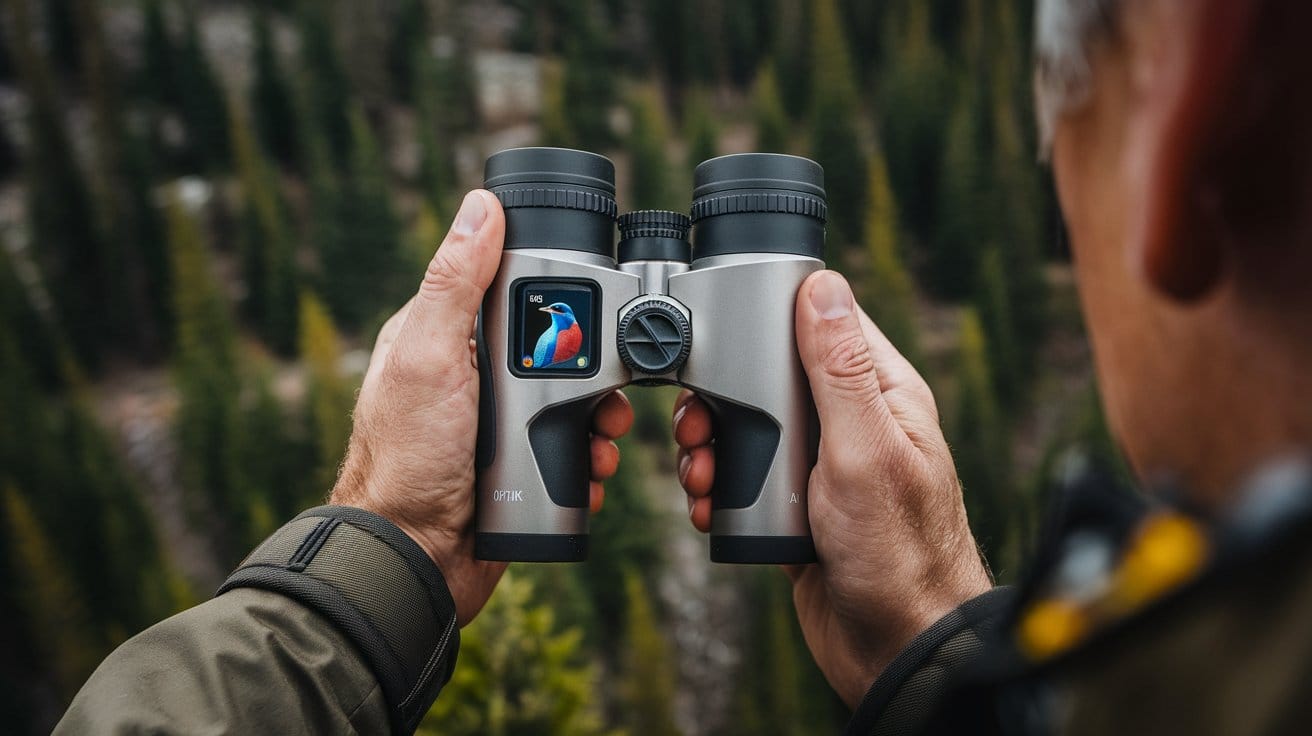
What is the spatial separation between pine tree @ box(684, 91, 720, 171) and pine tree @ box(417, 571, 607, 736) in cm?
2293

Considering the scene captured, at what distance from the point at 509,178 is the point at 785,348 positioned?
0.56 metres

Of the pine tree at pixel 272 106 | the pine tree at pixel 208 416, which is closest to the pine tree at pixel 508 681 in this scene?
the pine tree at pixel 208 416

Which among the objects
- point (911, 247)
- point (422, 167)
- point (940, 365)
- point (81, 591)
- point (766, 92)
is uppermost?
point (766, 92)

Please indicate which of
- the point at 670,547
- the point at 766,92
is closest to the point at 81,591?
the point at 670,547

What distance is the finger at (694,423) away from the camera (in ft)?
5.92

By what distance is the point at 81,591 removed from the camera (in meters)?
22.8

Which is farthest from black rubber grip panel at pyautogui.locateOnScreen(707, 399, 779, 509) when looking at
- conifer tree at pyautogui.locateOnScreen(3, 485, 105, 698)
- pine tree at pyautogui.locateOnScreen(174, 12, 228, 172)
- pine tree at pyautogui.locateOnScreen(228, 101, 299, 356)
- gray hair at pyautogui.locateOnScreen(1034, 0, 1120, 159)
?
pine tree at pyautogui.locateOnScreen(174, 12, 228, 172)

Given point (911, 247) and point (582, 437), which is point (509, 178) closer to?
point (582, 437)

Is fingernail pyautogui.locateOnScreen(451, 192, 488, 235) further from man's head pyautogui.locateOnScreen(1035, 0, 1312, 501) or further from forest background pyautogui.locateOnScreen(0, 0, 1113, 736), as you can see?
forest background pyautogui.locateOnScreen(0, 0, 1113, 736)

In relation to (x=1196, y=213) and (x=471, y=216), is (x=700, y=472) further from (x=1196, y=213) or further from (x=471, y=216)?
(x=1196, y=213)

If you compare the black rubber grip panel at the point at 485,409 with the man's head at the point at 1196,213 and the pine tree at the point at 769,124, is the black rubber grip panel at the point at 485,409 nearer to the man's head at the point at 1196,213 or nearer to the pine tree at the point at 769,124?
the man's head at the point at 1196,213

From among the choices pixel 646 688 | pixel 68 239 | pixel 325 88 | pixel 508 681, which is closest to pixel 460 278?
pixel 508 681

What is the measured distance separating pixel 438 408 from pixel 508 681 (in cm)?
632

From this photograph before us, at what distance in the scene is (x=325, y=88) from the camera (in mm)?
33344
